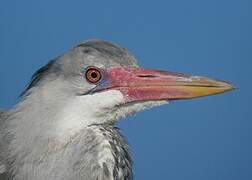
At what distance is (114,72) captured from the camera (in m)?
1.35

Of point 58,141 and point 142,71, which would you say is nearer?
point 58,141

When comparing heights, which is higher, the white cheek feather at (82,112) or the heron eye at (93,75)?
the heron eye at (93,75)

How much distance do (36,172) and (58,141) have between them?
0.10 meters

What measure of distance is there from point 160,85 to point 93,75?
0.62ft

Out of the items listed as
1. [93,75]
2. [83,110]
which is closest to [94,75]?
[93,75]

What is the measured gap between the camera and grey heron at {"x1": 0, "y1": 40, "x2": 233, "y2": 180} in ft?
4.17

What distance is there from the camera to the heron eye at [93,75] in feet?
4.32

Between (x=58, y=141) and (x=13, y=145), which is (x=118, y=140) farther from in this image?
(x=13, y=145)

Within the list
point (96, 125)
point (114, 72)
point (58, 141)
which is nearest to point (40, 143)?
point (58, 141)

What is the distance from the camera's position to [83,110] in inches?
50.7

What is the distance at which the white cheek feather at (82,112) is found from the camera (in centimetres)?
127

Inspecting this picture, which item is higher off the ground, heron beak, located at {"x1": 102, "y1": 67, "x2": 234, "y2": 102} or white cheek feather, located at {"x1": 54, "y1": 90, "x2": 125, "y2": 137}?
heron beak, located at {"x1": 102, "y1": 67, "x2": 234, "y2": 102}

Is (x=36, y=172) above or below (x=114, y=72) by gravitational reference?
below

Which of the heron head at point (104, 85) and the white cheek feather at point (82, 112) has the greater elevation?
the heron head at point (104, 85)
